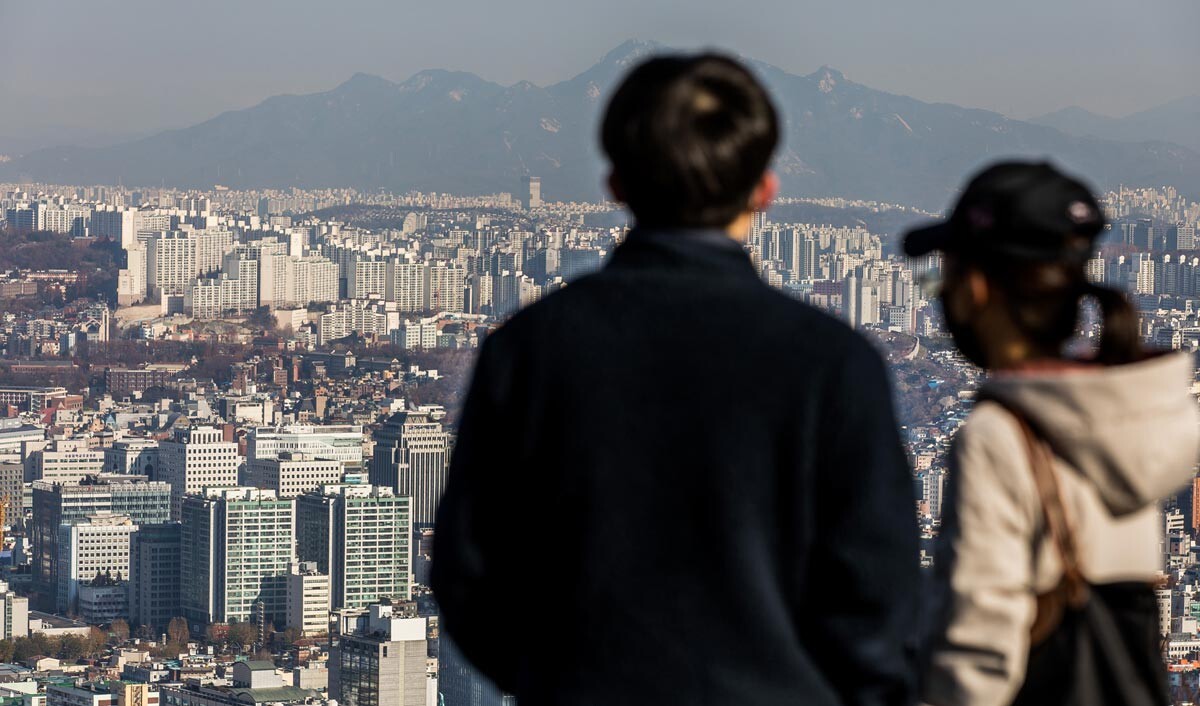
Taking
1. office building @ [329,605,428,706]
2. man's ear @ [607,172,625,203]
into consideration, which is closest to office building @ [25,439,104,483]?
office building @ [329,605,428,706]

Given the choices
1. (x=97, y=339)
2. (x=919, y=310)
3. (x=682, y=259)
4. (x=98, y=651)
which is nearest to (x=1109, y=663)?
(x=682, y=259)

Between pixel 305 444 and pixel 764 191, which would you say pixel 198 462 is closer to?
pixel 305 444

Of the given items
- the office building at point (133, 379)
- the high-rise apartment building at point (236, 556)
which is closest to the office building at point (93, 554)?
the high-rise apartment building at point (236, 556)

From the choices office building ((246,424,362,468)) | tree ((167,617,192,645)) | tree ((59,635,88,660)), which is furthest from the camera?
office building ((246,424,362,468))

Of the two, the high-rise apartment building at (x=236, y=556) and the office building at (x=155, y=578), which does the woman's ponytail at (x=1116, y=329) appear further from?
the office building at (x=155, y=578)

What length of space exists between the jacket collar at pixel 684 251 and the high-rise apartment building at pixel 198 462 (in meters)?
23.8

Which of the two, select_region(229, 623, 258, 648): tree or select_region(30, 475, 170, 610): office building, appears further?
select_region(30, 475, 170, 610): office building

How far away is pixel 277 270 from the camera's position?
1692 inches

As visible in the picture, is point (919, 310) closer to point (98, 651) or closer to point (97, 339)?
point (97, 339)

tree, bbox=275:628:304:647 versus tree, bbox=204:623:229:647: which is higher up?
tree, bbox=275:628:304:647

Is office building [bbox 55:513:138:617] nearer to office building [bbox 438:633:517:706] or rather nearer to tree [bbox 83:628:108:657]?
tree [bbox 83:628:108:657]

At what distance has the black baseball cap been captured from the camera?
978 mm

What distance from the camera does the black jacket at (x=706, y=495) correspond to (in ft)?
3.04

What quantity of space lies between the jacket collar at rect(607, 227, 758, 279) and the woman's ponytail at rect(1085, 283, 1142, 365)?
5.7 inches
